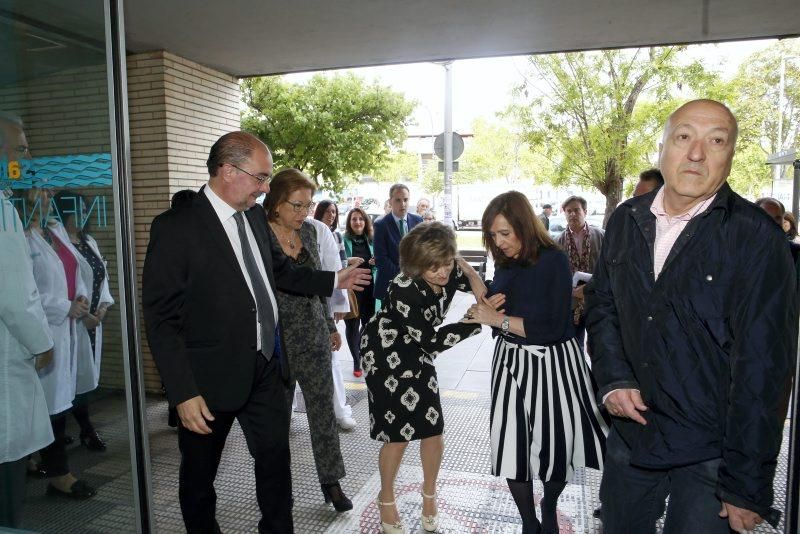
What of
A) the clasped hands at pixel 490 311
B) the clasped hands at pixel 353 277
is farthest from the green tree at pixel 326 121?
the clasped hands at pixel 490 311

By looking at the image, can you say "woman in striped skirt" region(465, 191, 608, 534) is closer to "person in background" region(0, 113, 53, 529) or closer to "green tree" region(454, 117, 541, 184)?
"person in background" region(0, 113, 53, 529)

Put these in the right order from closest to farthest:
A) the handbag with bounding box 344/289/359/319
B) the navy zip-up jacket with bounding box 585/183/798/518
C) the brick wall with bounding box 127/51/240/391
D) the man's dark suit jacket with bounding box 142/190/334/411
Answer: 1. the navy zip-up jacket with bounding box 585/183/798/518
2. the man's dark suit jacket with bounding box 142/190/334/411
3. the brick wall with bounding box 127/51/240/391
4. the handbag with bounding box 344/289/359/319

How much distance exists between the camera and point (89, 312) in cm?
268

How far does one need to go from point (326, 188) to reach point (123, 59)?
14.2 meters

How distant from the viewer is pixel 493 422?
2953 mm

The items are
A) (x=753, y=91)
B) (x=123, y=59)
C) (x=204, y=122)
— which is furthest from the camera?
(x=753, y=91)

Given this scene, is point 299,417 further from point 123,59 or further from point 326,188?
point 326,188

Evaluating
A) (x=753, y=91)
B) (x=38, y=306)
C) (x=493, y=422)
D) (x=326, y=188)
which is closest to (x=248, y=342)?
(x=38, y=306)

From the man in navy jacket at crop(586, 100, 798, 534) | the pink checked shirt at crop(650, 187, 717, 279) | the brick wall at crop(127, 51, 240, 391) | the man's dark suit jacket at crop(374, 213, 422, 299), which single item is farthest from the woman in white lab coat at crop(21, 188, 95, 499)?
the man's dark suit jacket at crop(374, 213, 422, 299)

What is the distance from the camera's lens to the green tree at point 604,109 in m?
12.4

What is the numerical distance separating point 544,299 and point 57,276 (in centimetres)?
225

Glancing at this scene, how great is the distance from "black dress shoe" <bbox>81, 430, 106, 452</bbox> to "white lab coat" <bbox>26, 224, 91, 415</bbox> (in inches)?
6.3

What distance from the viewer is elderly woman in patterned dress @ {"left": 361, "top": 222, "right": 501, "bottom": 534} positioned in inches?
119

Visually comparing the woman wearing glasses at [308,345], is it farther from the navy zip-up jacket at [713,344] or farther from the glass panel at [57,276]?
the navy zip-up jacket at [713,344]
